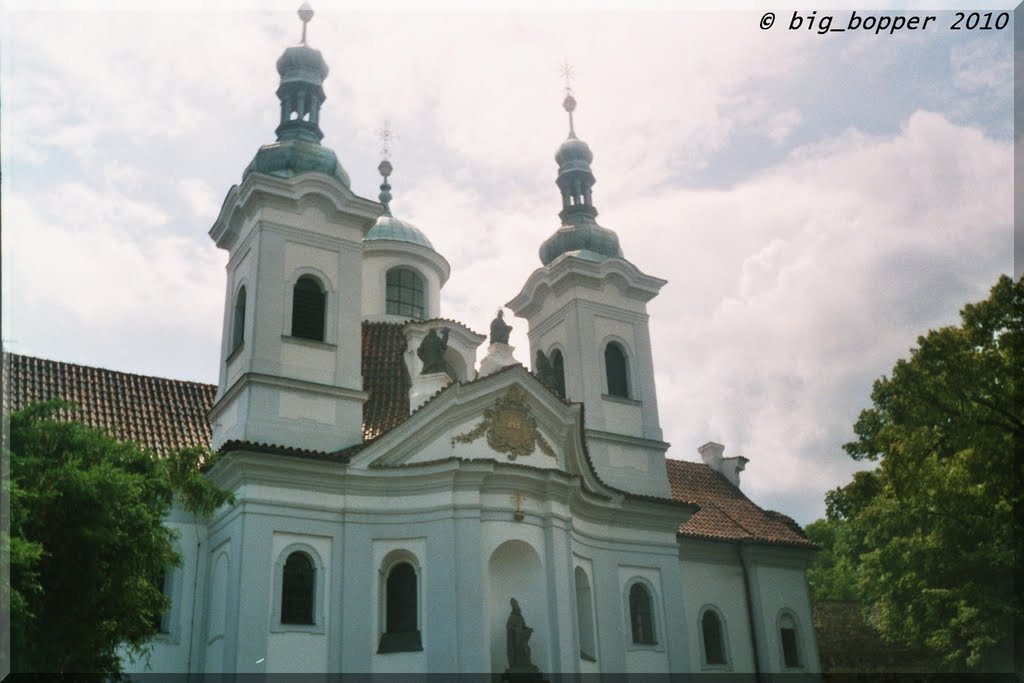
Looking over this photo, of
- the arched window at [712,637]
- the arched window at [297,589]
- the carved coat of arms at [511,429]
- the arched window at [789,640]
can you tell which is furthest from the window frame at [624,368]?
the arched window at [297,589]

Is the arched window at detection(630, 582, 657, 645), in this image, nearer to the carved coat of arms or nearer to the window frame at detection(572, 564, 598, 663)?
the window frame at detection(572, 564, 598, 663)

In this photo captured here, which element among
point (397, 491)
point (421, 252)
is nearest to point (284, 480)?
point (397, 491)

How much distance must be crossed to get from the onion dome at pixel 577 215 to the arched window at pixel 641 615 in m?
7.88

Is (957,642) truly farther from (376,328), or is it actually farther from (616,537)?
(376,328)

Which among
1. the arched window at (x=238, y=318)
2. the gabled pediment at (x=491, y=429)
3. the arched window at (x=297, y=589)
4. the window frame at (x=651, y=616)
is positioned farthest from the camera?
the window frame at (x=651, y=616)

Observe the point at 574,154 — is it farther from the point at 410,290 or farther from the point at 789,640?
the point at 789,640

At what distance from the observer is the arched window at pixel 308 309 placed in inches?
764

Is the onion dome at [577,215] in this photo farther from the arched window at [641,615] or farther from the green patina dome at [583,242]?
the arched window at [641,615]

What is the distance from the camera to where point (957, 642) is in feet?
66.2

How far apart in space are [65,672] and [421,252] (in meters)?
15.4

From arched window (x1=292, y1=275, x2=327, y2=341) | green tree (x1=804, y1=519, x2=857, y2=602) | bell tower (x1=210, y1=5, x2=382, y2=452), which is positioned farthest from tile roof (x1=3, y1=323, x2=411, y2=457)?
green tree (x1=804, y1=519, x2=857, y2=602)

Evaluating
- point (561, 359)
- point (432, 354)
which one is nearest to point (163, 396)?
point (432, 354)

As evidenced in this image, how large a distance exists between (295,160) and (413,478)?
719 cm

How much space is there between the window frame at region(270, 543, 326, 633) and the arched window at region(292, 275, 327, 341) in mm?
4158
